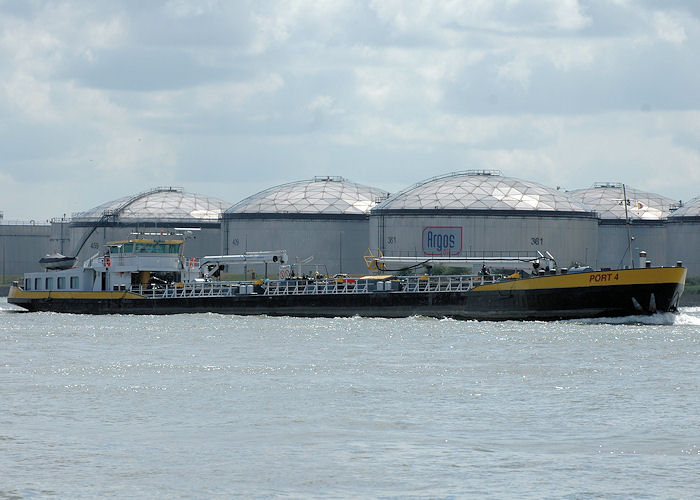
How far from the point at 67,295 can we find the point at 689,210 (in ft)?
265

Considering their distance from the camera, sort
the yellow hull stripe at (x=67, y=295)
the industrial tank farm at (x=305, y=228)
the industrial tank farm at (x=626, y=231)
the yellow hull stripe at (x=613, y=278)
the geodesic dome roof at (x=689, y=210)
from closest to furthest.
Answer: the yellow hull stripe at (x=613, y=278) → the yellow hull stripe at (x=67, y=295) → the industrial tank farm at (x=305, y=228) → the geodesic dome roof at (x=689, y=210) → the industrial tank farm at (x=626, y=231)

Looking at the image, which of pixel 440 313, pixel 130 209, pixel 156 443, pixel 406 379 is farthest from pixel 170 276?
A: pixel 130 209

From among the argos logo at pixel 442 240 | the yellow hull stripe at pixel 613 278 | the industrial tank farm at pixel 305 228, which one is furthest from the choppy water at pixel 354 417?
the industrial tank farm at pixel 305 228

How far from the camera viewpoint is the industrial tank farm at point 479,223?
414 feet

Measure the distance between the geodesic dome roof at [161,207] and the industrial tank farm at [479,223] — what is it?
3458 cm

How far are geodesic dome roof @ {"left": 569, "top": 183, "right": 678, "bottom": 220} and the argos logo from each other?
3178cm

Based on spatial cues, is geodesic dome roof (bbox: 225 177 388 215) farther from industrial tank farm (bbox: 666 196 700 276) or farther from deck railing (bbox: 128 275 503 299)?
deck railing (bbox: 128 275 503 299)

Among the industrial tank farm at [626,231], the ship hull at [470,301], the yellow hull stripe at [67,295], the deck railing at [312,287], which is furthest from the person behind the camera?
the industrial tank farm at [626,231]

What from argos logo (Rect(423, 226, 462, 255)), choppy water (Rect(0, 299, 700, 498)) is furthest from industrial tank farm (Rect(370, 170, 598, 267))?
choppy water (Rect(0, 299, 700, 498))

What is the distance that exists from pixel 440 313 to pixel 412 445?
1738 inches

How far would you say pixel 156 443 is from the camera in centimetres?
2817

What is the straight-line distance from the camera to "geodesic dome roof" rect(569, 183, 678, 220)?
15262 cm

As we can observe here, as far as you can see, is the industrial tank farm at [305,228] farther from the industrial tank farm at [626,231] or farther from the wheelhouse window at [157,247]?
the wheelhouse window at [157,247]

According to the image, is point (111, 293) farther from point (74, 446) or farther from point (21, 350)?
point (74, 446)
